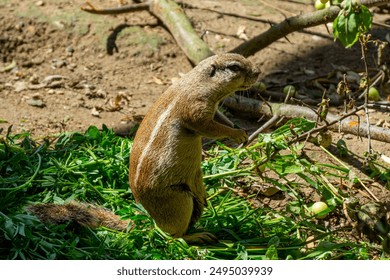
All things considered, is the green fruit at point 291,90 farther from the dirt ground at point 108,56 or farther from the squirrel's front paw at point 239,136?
the squirrel's front paw at point 239,136

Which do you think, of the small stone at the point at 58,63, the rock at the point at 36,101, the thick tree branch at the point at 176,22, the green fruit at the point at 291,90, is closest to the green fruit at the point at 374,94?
the green fruit at the point at 291,90

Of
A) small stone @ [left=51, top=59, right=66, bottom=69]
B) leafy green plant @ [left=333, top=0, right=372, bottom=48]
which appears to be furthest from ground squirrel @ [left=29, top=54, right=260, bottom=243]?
small stone @ [left=51, top=59, right=66, bottom=69]

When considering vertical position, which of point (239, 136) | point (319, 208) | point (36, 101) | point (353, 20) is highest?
point (353, 20)

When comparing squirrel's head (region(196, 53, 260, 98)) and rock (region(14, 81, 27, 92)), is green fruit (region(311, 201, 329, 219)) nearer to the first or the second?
squirrel's head (region(196, 53, 260, 98))

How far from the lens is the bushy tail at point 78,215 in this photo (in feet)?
13.9

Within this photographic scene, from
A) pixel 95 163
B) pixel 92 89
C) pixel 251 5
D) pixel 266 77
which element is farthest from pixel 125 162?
pixel 251 5

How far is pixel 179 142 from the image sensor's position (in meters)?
4.04

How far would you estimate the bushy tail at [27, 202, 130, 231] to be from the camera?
4.23m

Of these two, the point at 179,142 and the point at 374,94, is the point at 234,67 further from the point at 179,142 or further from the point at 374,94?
the point at 374,94

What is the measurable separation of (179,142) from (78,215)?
2.72ft

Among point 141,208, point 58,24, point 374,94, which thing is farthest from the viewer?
point 58,24

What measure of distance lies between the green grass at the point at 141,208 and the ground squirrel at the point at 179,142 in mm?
159

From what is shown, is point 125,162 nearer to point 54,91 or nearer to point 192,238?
point 192,238

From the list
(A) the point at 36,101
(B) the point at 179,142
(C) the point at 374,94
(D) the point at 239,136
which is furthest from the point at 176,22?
(B) the point at 179,142
